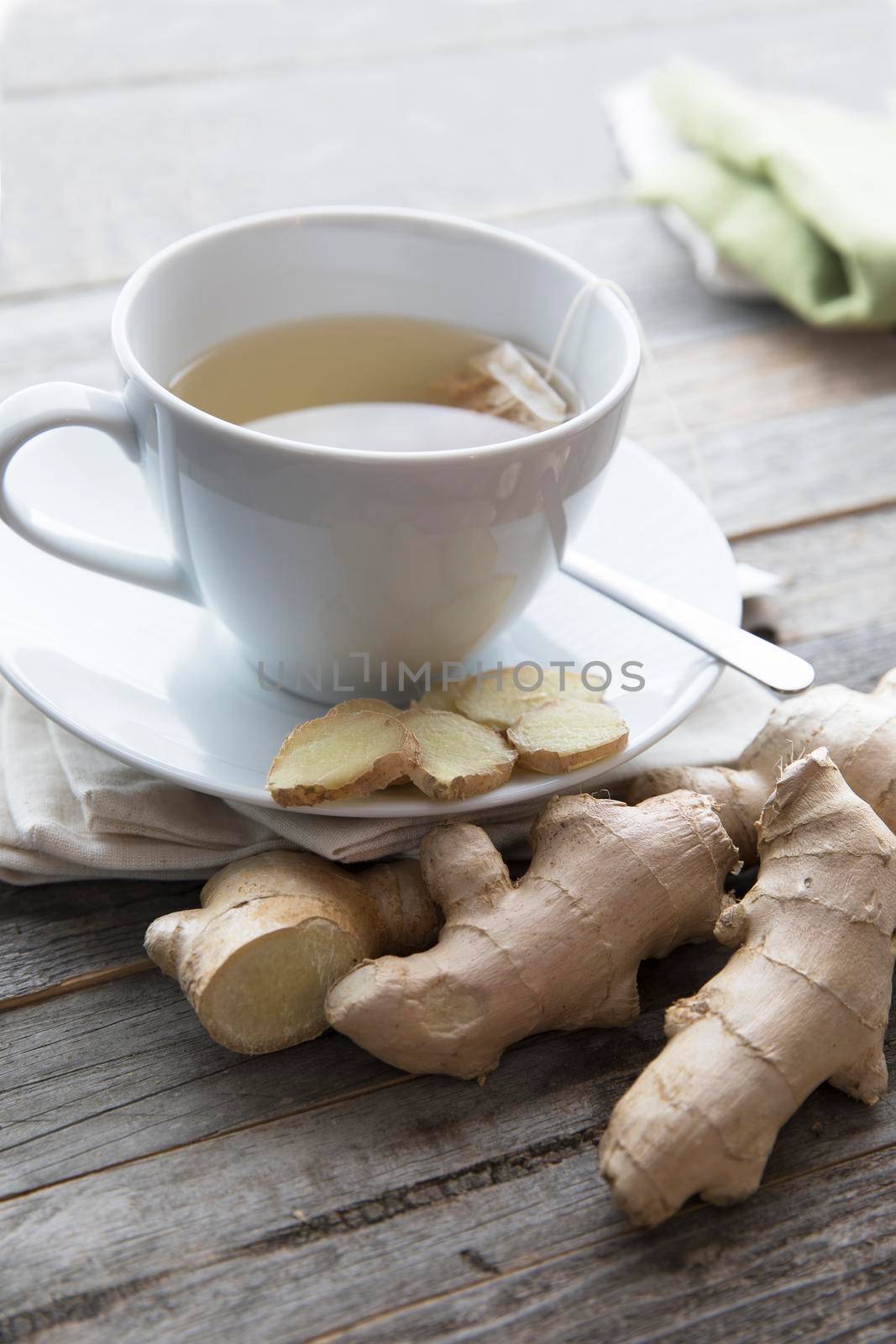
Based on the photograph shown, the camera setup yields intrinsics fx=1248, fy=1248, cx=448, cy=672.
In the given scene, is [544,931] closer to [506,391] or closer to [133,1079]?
[133,1079]

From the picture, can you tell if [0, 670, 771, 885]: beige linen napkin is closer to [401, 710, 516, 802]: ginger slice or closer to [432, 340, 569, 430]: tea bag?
[401, 710, 516, 802]: ginger slice

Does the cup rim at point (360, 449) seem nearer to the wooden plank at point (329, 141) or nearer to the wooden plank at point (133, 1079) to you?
the wooden plank at point (133, 1079)

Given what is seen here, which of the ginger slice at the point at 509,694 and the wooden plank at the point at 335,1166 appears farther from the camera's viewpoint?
the ginger slice at the point at 509,694

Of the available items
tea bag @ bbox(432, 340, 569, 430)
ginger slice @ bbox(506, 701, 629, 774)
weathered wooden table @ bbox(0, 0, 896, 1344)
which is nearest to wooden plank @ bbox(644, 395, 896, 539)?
weathered wooden table @ bbox(0, 0, 896, 1344)

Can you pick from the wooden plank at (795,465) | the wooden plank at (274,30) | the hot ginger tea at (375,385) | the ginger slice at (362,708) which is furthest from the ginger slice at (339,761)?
the wooden plank at (274,30)

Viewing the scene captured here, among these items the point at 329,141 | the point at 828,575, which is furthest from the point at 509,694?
the point at 329,141

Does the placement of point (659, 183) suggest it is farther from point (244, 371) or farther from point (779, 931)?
point (779, 931)

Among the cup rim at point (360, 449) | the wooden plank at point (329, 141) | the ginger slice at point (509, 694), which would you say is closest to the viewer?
the cup rim at point (360, 449)
